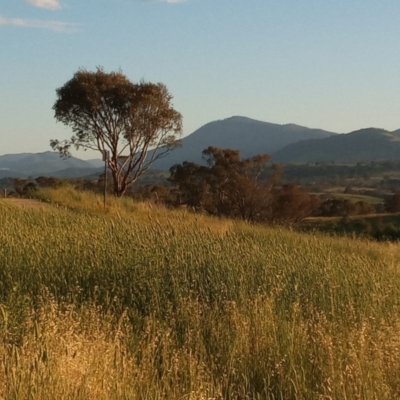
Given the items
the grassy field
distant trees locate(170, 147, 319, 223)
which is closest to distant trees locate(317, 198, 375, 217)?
distant trees locate(170, 147, 319, 223)

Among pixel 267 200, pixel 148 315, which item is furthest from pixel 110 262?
pixel 267 200

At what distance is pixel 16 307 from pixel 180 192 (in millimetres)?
34199

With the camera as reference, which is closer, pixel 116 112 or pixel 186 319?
pixel 186 319

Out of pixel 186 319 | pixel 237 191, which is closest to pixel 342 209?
pixel 237 191

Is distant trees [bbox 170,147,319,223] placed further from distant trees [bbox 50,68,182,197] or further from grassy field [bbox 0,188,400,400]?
grassy field [bbox 0,188,400,400]

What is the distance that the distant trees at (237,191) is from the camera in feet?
120

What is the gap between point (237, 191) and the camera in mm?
37344

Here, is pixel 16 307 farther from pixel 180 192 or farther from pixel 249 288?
pixel 180 192

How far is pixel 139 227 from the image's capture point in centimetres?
992

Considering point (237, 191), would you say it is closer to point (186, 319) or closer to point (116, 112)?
point (116, 112)

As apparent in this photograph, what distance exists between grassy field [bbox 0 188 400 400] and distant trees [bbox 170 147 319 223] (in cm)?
2650

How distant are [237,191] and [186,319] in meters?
31.0

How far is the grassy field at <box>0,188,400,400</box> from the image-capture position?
15.7ft

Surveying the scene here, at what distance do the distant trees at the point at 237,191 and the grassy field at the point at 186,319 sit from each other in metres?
26.5
